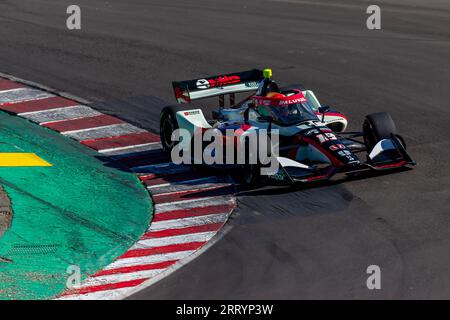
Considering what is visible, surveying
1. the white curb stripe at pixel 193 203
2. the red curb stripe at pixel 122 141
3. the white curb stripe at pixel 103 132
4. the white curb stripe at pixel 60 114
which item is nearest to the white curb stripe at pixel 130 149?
the red curb stripe at pixel 122 141

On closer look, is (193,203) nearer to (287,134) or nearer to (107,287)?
(287,134)

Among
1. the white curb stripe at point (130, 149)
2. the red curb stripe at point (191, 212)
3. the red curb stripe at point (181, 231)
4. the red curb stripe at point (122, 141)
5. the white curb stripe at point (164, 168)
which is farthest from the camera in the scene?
the red curb stripe at point (122, 141)

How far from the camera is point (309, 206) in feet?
47.0

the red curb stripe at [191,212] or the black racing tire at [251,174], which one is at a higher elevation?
the black racing tire at [251,174]

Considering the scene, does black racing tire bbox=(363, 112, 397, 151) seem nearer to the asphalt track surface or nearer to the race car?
the race car

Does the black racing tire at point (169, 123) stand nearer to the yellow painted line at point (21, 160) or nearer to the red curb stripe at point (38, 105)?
the yellow painted line at point (21, 160)

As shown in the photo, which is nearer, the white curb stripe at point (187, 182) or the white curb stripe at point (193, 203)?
the white curb stripe at point (193, 203)

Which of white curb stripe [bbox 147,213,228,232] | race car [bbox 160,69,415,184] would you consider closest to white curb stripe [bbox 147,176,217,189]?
race car [bbox 160,69,415,184]

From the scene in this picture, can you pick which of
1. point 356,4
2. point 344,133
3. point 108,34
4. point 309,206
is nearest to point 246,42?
point 108,34

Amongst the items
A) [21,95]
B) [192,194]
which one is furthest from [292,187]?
[21,95]

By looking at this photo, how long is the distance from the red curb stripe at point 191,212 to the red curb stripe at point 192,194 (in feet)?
1.65

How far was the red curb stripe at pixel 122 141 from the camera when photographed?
697 inches

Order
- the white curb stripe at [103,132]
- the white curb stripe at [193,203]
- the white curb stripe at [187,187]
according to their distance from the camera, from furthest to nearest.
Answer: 1. the white curb stripe at [103,132]
2. the white curb stripe at [187,187]
3. the white curb stripe at [193,203]

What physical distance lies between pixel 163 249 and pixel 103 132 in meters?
5.83
